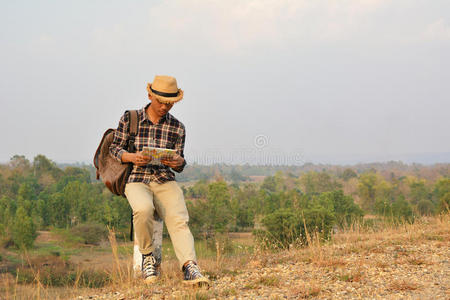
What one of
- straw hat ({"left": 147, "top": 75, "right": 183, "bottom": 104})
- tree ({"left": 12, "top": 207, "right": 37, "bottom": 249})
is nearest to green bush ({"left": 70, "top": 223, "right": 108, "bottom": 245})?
tree ({"left": 12, "top": 207, "right": 37, "bottom": 249})

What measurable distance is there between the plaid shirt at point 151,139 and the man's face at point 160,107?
12cm

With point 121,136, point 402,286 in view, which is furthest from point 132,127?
point 402,286

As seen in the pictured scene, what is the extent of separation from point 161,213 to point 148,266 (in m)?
0.54

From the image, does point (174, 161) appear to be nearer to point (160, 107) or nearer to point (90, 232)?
point (160, 107)

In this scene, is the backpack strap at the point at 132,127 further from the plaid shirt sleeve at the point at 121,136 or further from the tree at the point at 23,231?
the tree at the point at 23,231

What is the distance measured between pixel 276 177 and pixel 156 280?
105329 millimetres

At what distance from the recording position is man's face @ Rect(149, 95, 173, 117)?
407 cm

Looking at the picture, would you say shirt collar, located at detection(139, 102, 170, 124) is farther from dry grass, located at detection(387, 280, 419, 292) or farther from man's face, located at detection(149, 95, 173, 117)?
dry grass, located at detection(387, 280, 419, 292)

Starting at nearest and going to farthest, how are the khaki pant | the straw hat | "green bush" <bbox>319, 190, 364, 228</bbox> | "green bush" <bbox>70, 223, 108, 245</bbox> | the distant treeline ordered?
the khaki pant → the straw hat → the distant treeline → "green bush" <bbox>319, 190, 364, 228</bbox> → "green bush" <bbox>70, 223, 108, 245</bbox>

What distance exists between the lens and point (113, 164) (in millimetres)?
4238

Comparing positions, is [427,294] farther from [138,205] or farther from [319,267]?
[138,205]

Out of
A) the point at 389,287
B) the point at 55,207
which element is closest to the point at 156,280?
the point at 389,287

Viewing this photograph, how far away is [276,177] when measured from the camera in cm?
10819

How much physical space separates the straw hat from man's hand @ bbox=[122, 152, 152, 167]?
1.90ft
